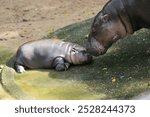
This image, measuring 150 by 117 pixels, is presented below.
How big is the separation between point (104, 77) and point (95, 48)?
554 mm

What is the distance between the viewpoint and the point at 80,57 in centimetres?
748

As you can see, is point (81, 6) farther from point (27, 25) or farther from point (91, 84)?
point (91, 84)

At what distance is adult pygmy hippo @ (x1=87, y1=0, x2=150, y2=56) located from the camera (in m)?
7.10

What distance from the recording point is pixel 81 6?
11.7 meters

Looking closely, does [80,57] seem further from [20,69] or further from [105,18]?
[20,69]

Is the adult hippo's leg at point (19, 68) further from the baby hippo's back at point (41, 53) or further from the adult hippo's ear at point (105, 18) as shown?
the adult hippo's ear at point (105, 18)

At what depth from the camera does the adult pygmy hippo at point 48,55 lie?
751cm

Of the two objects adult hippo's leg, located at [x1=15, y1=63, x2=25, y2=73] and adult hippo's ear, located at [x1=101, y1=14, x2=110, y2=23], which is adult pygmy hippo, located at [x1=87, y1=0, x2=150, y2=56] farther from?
adult hippo's leg, located at [x1=15, y1=63, x2=25, y2=73]

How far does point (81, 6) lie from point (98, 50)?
4.63 metres

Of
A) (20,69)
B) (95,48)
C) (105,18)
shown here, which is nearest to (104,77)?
(95,48)

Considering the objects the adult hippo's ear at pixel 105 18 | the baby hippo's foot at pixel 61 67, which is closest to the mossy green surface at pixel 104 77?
the baby hippo's foot at pixel 61 67

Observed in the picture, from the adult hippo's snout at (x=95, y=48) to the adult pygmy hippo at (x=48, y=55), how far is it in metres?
0.20

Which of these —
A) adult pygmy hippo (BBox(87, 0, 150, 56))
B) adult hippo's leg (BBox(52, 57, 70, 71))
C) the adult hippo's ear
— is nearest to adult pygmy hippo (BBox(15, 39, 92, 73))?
adult hippo's leg (BBox(52, 57, 70, 71))

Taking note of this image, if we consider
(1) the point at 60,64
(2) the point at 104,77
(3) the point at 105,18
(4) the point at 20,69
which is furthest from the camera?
(4) the point at 20,69
